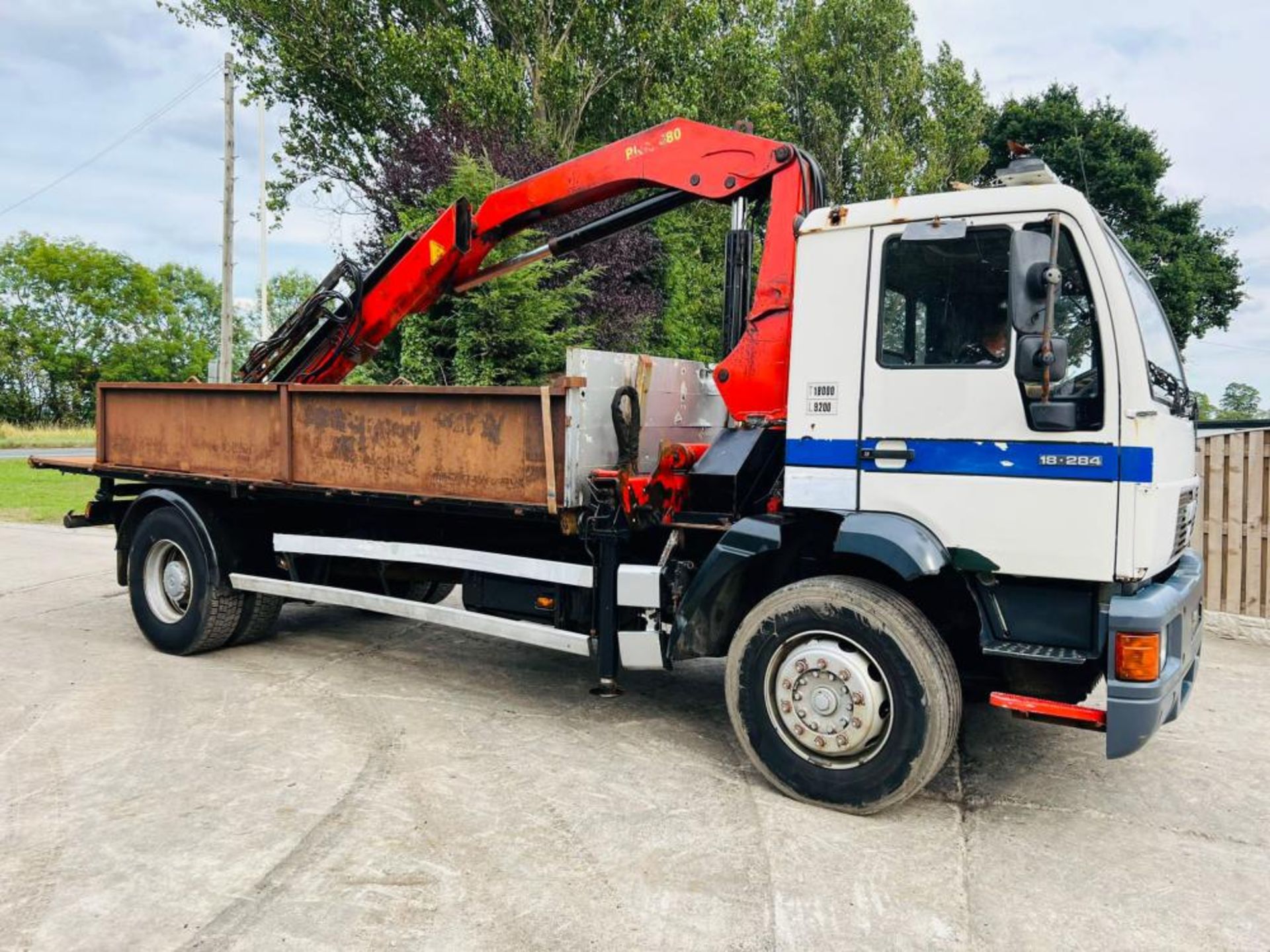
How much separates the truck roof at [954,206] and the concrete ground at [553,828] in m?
2.56

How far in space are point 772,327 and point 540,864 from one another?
8.56 ft

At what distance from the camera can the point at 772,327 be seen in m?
4.50

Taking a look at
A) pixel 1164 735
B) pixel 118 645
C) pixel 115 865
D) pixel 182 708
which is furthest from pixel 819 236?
pixel 118 645

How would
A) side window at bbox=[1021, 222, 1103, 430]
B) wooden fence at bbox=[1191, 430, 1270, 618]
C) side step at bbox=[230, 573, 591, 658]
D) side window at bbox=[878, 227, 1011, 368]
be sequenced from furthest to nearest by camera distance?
wooden fence at bbox=[1191, 430, 1270, 618], side step at bbox=[230, 573, 591, 658], side window at bbox=[878, 227, 1011, 368], side window at bbox=[1021, 222, 1103, 430]

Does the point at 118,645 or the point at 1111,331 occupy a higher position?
the point at 1111,331

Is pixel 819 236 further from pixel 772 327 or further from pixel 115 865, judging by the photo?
pixel 115 865

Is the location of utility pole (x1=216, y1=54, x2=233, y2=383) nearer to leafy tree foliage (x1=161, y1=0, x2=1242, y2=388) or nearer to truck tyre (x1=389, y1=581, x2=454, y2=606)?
leafy tree foliage (x1=161, y1=0, x2=1242, y2=388)

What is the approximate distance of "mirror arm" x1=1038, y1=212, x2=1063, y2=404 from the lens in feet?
10.9

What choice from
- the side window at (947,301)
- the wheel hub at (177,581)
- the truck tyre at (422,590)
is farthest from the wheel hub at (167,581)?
the side window at (947,301)

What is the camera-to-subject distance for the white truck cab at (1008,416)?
3535mm

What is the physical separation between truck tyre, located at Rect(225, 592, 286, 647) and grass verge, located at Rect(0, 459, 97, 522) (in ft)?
23.4

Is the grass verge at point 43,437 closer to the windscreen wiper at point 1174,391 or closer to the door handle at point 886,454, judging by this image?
the door handle at point 886,454

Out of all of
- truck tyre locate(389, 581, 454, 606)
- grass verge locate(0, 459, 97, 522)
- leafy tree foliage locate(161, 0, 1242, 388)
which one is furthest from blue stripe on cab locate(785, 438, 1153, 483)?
grass verge locate(0, 459, 97, 522)

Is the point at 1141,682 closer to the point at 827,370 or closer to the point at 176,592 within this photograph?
the point at 827,370
